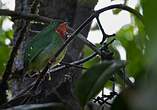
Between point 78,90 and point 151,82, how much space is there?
175 mm

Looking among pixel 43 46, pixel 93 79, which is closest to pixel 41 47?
pixel 43 46

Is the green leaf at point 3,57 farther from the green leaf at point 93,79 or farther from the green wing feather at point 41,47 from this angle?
the green leaf at point 93,79

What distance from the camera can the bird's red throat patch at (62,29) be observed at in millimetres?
1341

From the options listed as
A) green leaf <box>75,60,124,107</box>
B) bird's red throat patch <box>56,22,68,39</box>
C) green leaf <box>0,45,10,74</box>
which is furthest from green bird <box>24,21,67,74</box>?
green leaf <box>75,60,124,107</box>

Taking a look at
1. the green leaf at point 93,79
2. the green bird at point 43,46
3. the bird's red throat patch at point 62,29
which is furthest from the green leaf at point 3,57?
the green leaf at point 93,79

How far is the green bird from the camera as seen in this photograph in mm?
1324

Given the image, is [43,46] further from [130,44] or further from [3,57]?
[130,44]

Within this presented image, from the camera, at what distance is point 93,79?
0.46m

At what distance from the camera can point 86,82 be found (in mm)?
464

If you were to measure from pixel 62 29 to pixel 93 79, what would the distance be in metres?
0.96

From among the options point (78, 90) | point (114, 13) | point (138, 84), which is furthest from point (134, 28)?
point (138, 84)

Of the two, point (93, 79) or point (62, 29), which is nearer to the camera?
point (93, 79)

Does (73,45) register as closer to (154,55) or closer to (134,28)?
(134,28)

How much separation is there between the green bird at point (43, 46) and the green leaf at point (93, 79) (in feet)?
2.65
